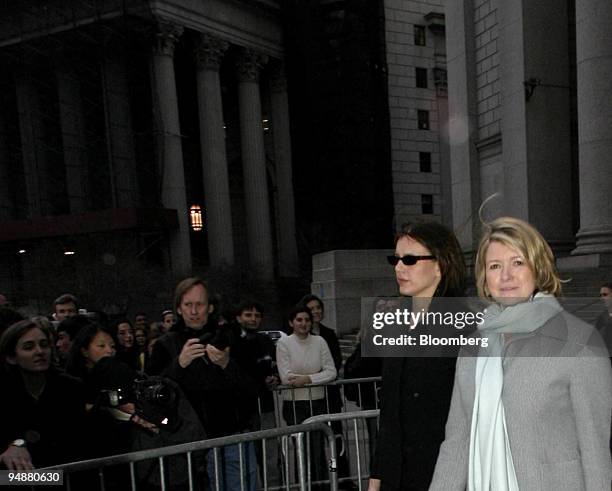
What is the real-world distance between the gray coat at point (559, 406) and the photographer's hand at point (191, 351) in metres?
2.43

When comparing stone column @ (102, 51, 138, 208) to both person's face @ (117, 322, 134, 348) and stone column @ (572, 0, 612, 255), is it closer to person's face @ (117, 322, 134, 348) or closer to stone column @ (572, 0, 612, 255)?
stone column @ (572, 0, 612, 255)

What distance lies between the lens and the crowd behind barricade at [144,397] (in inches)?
147

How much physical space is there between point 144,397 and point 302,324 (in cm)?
278

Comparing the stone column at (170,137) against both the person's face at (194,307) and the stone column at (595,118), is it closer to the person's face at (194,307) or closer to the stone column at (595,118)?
the stone column at (595,118)

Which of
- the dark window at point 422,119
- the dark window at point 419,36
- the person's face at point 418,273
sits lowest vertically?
the person's face at point 418,273

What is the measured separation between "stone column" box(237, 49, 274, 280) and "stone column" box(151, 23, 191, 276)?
17.3ft

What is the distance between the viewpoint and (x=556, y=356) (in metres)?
2.32

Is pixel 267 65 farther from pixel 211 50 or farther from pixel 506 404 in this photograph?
pixel 506 404

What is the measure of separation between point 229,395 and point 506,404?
271 cm

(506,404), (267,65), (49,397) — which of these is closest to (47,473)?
(49,397)

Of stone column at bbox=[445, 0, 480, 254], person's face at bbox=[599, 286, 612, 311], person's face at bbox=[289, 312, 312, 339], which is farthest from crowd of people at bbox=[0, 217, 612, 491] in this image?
stone column at bbox=[445, 0, 480, 254]

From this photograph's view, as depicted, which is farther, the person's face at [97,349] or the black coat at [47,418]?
the person's face at [97,349]

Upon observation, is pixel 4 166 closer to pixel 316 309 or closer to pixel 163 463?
pixel 316 309

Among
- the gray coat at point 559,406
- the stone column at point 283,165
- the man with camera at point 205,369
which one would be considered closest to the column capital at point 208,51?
the stone column at point 283,165
